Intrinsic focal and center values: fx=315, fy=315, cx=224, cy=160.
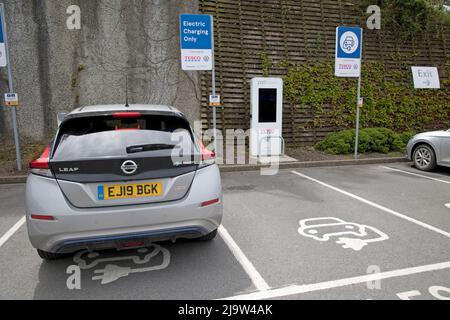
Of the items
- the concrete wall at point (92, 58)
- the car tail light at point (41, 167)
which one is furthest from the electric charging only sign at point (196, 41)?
the car tail light at point (41, 167)

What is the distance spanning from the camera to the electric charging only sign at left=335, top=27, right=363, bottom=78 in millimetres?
8008

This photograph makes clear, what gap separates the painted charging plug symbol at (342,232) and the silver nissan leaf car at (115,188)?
1577mm

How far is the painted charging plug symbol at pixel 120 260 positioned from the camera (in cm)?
296

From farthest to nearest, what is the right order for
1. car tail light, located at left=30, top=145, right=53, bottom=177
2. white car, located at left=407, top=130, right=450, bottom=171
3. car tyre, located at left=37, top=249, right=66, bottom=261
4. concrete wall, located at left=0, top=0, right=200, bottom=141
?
concrete wall, located at left=0, top=0, right=200, bottom=141 → white car, located at left=407, top=130, right=450, bottom=171 → car tyre, located at left=37, top=249, right=66, bottom=261 → car tail light, located at left=30, top=145, right=53, bottom=177

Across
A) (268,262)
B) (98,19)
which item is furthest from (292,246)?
(98,19)

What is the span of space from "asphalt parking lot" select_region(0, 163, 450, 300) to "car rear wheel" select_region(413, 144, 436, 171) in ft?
8.00

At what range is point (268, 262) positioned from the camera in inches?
127

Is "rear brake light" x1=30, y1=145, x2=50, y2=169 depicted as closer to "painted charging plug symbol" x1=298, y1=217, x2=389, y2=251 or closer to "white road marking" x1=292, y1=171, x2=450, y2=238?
"painted charging plug symbol" x1=298, y1=217, x2=389, y2=251

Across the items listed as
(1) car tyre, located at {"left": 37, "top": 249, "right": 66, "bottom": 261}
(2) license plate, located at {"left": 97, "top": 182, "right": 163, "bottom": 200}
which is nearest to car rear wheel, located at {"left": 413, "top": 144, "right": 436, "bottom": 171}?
(2) license plate, located at {"left": 97, "top": 182, "right": 163, "bottom": 200}

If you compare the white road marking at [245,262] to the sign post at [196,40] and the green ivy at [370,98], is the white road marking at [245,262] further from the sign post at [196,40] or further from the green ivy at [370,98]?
the green ivy at [370,98]

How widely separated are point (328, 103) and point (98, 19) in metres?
7.54

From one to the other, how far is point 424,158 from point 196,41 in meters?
6.08

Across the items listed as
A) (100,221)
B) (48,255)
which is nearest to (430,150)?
(100,221)

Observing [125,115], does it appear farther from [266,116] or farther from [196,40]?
[266,116]
